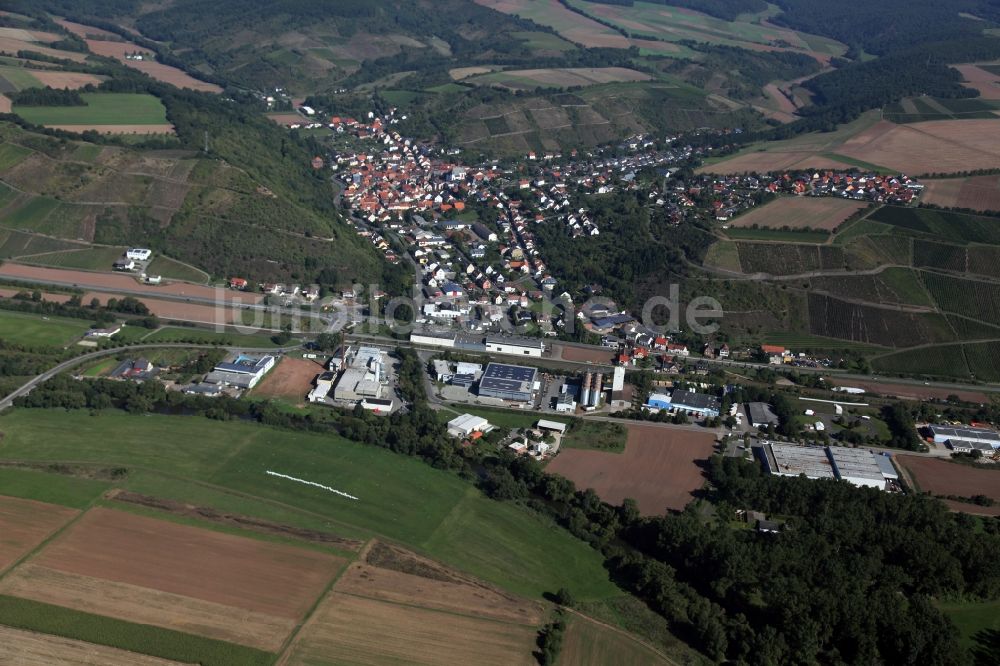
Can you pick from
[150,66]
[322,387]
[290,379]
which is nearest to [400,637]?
[322,387]

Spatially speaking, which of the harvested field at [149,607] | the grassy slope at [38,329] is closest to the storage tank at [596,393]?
the harvested field at [149,607]

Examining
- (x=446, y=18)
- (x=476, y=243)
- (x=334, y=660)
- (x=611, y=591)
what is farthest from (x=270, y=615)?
(x=446, y=18)

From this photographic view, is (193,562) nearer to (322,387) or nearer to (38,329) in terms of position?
(322,387)

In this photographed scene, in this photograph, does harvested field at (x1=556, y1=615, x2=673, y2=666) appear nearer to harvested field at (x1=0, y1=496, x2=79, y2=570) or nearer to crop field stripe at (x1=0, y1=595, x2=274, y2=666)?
crop field stripe at (x1=0, y1=595, x2=274, y2=666)

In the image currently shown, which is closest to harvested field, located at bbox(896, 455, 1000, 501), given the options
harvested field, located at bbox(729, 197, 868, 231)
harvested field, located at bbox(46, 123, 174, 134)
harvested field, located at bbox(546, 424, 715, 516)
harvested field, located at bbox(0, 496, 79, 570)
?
harvested field, located at bbox(546, 424, 715, 516)

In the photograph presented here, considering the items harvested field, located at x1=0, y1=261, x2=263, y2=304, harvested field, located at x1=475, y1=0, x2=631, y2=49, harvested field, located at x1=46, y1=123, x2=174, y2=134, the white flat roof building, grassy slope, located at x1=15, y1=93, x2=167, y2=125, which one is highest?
harvested field, located at x1=475, y1=0, x2=631, y2=49

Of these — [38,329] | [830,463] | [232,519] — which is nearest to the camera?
[232,519]
